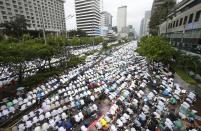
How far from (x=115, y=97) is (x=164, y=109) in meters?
6.18

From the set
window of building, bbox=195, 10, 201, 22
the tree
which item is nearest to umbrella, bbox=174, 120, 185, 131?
window of building, bbox=195, 10, 201, 22

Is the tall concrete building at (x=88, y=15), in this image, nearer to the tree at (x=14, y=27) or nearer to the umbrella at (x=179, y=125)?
the tree at (x=14, y=27)

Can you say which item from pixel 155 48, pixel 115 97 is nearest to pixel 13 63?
pixel 115 97

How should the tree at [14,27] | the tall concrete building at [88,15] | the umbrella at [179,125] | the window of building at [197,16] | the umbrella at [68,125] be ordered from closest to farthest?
the umbrella at [179,125] → the umbrella at [68,125] → the window of building at [197,16] → the tree at [14,27] → the tall concrete building at [88,15]

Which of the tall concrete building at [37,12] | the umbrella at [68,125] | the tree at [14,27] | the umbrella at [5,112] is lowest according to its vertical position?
the umbrella at [68,125]

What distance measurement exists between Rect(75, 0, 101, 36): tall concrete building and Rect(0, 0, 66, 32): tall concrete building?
15.9m

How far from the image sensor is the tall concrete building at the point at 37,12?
86619 mm

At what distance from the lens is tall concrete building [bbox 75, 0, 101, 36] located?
140125 millimetres

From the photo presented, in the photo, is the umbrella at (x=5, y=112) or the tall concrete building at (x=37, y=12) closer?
the umbrella at (x=5, y=112)

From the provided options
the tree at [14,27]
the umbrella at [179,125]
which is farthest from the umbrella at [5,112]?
the tree at [14,27]

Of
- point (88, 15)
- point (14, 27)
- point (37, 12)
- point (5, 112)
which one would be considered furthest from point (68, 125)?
point (88, 15)

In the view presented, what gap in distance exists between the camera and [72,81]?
1091 inches

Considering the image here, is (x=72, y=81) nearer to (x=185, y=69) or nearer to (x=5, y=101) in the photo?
(x=5, y=101)

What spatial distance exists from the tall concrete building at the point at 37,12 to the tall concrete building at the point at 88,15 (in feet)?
52.0
